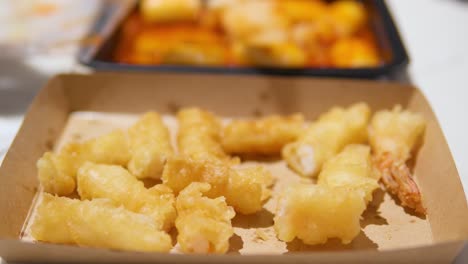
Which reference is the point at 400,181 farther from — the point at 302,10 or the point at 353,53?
the point at 302,10

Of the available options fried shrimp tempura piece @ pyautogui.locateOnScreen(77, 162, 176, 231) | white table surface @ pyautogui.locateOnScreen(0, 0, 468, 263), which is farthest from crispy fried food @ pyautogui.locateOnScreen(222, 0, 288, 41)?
fried shrimp tempura piece @ pyautogui.locateOnScreen(77, 162, 176, 231)

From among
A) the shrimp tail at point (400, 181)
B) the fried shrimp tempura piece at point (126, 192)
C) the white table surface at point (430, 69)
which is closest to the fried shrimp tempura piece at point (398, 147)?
the shrimp tail at point (400, 181)

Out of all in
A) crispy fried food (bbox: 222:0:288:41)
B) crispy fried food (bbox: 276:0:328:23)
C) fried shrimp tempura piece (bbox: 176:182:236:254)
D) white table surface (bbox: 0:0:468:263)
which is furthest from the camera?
crispy fried food (bbox: 276:0:328:23)

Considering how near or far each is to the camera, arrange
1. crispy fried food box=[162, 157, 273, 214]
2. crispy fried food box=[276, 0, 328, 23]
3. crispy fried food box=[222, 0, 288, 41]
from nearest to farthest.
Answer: crispy fried food box=[162, 157, 273, 214]
crispy fried food box=[222, 0, 288, 41]
crispy fried food box=[276, 0, 328, 23]

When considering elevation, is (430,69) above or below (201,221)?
below

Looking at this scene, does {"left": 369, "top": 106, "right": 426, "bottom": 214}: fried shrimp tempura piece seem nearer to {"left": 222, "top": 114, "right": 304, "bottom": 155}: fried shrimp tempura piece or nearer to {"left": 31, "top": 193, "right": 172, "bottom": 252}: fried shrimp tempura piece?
{"left": 222, "top": 114, "right": 304, "bottom": 155}: fried shrimp tempura piece

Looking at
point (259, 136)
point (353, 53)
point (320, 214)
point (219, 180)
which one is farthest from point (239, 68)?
point (320, 214)
